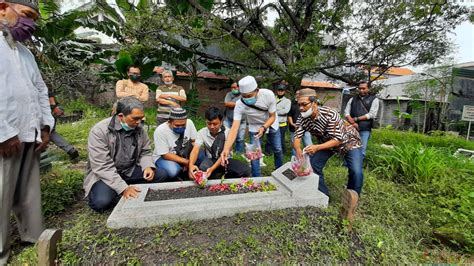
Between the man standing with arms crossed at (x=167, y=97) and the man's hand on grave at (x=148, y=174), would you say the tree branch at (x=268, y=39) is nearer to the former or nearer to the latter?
the man standing with arms crossed at (x=167, y=97)

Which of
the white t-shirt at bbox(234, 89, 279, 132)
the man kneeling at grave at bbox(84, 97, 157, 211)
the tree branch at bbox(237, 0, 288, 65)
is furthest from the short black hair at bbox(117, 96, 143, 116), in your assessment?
the tree branch at bbox(237, 0, 288, 65)

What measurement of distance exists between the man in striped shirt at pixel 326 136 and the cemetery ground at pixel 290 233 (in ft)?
1.89

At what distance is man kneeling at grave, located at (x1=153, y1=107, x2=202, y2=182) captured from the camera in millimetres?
2992

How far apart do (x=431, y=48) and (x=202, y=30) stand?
520 cm

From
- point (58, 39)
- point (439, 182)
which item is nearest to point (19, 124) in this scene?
point (439, 182)

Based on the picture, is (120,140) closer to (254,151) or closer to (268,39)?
(254,151)

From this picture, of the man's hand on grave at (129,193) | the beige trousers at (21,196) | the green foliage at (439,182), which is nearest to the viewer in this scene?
the beige trousers at (21,196)

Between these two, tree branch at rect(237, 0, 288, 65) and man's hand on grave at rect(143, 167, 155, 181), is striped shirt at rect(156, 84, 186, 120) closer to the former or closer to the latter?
man's hand on grave at rect(143, 167, 155, 181)

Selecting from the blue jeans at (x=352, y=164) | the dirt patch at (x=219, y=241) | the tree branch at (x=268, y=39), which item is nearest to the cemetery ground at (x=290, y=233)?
the dirt patch at (x=219, y=241)

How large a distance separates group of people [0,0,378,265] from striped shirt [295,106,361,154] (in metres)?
0.01

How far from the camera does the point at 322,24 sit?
20.8 ft

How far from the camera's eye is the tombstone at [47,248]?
1599mm

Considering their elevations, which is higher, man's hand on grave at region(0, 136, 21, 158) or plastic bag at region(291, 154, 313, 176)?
man's hand on grave at region(0, 136, 21, 158)

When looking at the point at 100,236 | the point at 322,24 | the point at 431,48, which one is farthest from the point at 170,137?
the point at 431,48
